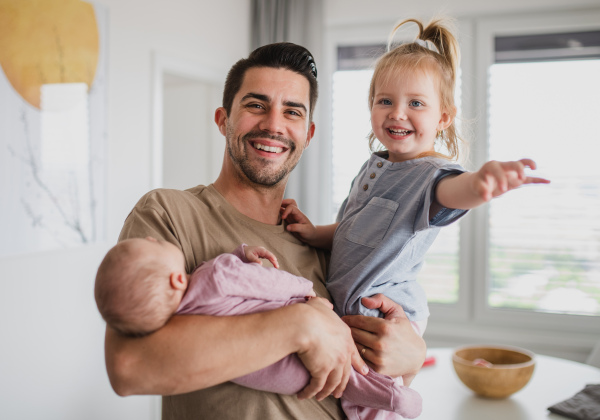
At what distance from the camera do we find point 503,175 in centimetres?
100

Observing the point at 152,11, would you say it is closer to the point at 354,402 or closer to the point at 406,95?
the point at 406,95

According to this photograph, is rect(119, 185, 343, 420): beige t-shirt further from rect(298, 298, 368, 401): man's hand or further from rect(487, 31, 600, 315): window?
rect(487, 31, 600, 315): window

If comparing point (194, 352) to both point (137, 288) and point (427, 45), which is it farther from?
point (427, 45)

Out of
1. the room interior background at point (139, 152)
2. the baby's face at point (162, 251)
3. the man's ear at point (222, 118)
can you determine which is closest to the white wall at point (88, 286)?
the room interior background at point (139, 152)

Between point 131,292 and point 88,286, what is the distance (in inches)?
69.2

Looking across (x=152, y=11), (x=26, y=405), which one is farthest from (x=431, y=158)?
(x=152, y=11)

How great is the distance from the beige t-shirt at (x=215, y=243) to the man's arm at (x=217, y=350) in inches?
5.4

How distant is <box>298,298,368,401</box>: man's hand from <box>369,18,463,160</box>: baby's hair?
22.5 inches

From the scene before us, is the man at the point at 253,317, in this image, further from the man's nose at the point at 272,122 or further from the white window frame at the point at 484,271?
the white window frame at the point at 484,271

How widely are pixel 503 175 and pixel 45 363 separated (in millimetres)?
2174

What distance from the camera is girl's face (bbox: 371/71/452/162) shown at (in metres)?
1.51

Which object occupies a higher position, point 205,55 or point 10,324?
point 205,55

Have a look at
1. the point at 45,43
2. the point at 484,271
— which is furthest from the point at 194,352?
the point at 484,271

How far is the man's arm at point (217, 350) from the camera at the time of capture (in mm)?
1018
